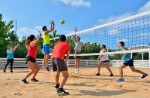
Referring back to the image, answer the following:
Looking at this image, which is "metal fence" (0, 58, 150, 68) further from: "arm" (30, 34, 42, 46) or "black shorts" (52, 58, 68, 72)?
"black shorts" (52, 58, 68, 72)

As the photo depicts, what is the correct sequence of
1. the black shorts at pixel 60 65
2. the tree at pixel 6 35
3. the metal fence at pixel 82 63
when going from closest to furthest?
the black shorts at pixel 60 65, the metal fence at pixel 82 63, the tree at pixel 6 35

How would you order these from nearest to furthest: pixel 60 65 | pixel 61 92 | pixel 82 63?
pixel 61 92 < pixel 60 65 < pixel 82 63

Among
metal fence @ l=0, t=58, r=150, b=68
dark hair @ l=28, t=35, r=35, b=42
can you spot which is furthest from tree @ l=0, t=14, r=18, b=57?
dark hair @ l=28, t=35, r=35, b=42

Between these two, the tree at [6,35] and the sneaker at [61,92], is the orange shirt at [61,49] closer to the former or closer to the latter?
the sneaker at [61,92]

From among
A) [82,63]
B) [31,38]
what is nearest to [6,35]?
[82,63]

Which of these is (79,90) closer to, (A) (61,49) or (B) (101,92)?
(B) (101,92)

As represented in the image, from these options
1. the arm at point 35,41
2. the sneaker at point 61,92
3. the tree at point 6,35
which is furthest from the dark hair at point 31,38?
the tree at point 6,35

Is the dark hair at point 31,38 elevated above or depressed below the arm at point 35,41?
above

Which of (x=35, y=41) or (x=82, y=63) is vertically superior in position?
(x=35, y=41)

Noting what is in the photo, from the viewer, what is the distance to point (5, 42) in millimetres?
38031

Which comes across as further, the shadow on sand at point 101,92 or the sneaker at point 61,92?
the shadow on sand at point 101,92

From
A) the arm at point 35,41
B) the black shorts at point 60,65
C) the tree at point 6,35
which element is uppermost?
the tree at point 6,35

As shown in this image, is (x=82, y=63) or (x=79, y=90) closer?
(x=79, y=90)

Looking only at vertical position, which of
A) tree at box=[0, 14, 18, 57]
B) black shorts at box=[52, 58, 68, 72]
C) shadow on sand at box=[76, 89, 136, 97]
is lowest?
shadow on sand at box=[76, 89, 136, 97]
